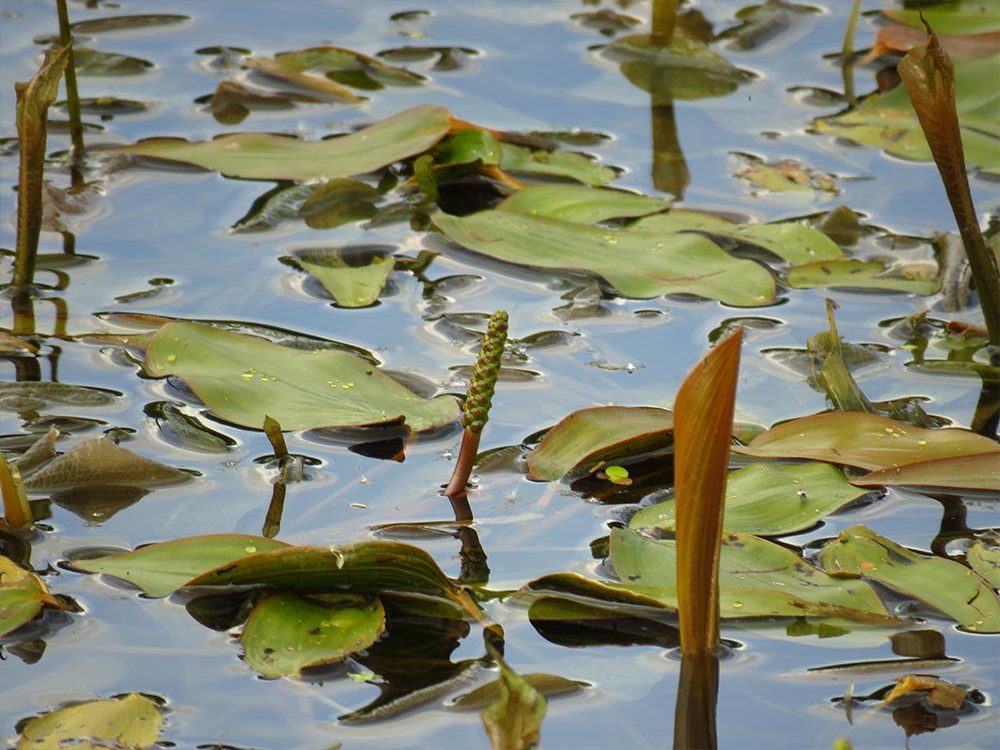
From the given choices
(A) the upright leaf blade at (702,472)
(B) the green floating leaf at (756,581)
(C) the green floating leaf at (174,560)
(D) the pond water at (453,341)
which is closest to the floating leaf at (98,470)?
(D) the pond water at (453,341)

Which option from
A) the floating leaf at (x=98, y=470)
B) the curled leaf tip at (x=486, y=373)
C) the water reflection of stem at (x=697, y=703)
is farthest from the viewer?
the floating leaf at (x=98, y=470)

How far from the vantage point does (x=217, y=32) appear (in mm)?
2957

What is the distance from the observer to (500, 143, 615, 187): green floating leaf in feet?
7.84

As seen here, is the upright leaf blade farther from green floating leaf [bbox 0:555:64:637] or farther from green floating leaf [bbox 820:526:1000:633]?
green floating leaf [bbox 0:555:64:637]

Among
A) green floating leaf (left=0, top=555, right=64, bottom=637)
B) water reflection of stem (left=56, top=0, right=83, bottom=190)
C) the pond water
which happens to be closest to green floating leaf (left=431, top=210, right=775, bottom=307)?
the pond water

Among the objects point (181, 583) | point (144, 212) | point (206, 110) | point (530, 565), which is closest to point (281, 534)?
point (181, 583)

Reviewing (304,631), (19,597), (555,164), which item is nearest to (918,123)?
(555,164)

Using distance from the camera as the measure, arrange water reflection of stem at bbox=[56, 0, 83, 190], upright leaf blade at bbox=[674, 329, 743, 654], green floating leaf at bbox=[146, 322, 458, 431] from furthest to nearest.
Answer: water reflection of stem at bbox=[56, 0, 83, 190] < green floating leaf at bbox=[146, 322, 458, 431] < upright leaf blade at bbox=[674, 329, 743, 654]

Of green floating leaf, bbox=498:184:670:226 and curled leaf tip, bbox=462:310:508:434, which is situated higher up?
curled leaf tip, bbox=462:310:508:434

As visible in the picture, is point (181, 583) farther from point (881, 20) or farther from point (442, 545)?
point (881, 20)

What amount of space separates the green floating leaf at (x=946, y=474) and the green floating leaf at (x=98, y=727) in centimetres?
84

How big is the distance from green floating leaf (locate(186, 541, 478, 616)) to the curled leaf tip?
0.17 m

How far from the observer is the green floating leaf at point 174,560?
1331 millimetres

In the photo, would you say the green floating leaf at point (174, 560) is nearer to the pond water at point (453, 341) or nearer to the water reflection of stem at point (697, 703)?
the pond water at point (453, 341)
